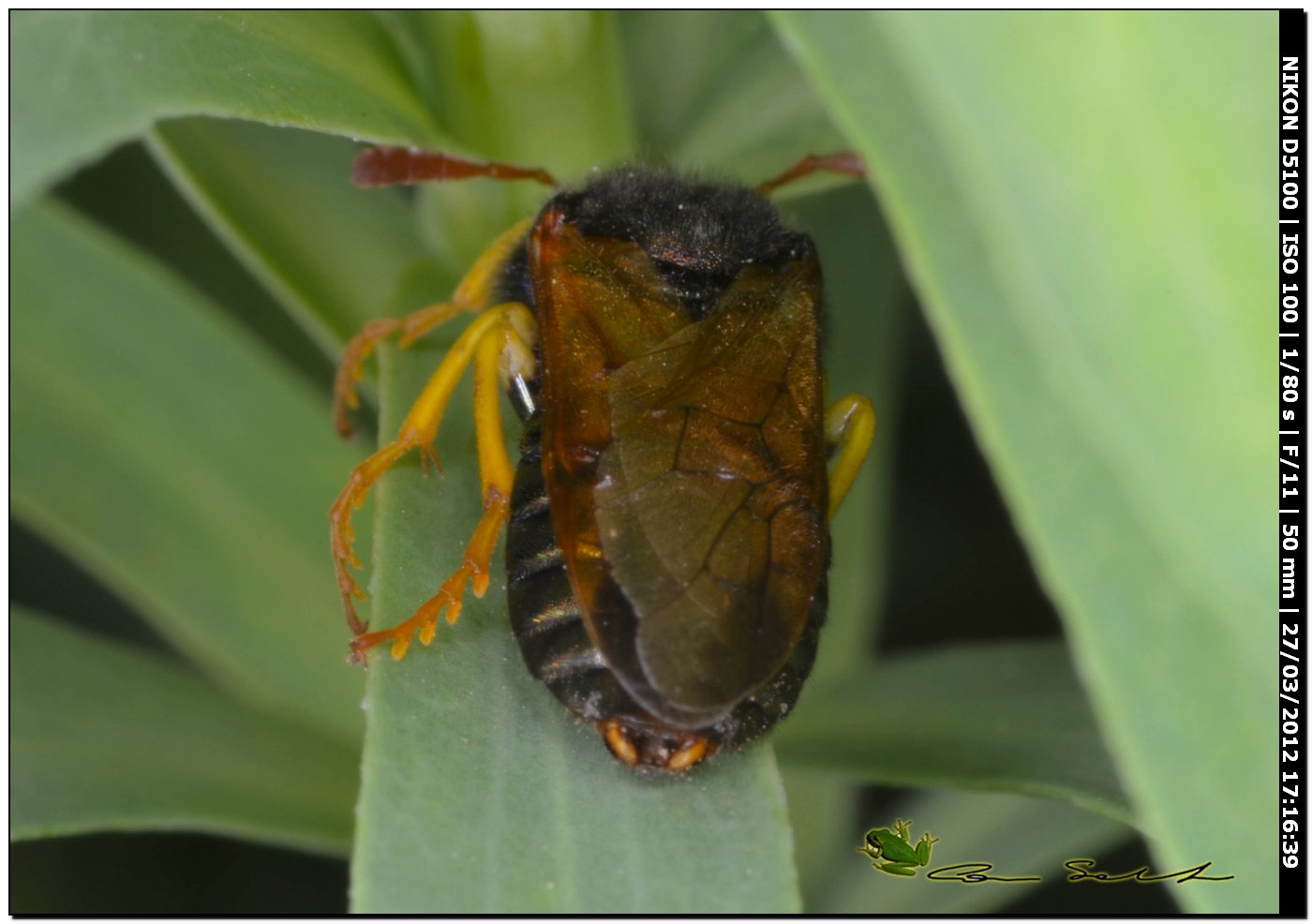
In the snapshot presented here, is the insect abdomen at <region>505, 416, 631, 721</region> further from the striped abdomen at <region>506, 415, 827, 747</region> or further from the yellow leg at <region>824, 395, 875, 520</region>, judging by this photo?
the yellow leg at <region>824, 395, 875, 520</region>

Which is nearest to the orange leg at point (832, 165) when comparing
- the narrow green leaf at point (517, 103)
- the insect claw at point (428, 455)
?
the narrow green leaf at point (517, 103)

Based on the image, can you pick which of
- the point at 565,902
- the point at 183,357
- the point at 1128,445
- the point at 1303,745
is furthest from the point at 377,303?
the point at 1303,745

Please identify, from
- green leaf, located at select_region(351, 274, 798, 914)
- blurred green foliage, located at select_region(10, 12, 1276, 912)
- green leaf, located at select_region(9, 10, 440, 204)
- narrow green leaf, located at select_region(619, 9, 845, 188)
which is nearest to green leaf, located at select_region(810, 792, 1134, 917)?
blurred green foliage, located at select_region(10, 12, 1276, 912)

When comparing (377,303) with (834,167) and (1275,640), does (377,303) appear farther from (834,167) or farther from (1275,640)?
(1275,640)

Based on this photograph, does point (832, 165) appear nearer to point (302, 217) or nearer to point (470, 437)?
point (470, 437)
